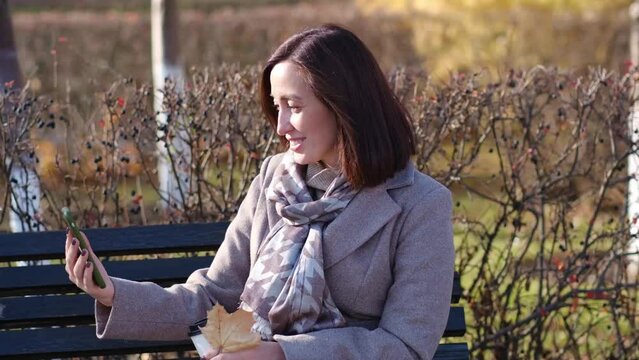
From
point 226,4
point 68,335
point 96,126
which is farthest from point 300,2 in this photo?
point 68,335

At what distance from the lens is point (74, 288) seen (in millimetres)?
3537

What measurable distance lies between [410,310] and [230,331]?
432mm

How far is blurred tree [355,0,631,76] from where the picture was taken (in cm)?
1108

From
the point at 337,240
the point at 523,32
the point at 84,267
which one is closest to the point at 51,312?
the point at 84,267

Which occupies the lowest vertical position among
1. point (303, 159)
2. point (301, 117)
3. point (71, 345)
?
point (71, 345)

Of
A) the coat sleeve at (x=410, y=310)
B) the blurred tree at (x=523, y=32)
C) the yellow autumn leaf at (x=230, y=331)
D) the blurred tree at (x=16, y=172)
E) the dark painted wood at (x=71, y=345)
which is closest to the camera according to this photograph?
the yellow autumn leaf at (x=230, y=331)

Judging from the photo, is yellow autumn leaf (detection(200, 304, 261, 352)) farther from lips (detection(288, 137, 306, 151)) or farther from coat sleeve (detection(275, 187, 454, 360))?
lips (detection(288, 137, 306, 151))

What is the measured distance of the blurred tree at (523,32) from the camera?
11078 mm

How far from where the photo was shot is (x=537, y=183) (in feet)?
14.6

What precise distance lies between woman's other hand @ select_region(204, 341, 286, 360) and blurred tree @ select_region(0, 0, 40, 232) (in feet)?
5.19

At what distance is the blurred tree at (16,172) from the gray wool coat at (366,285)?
4.04 ft

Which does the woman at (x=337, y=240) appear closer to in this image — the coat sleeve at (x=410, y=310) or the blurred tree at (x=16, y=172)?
the coat sleeve at (x=410, y=310)

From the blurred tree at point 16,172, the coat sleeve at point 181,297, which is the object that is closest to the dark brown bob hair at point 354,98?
the coat sleeve at point 181,297

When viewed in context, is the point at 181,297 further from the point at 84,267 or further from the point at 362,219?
the point at 362,219
